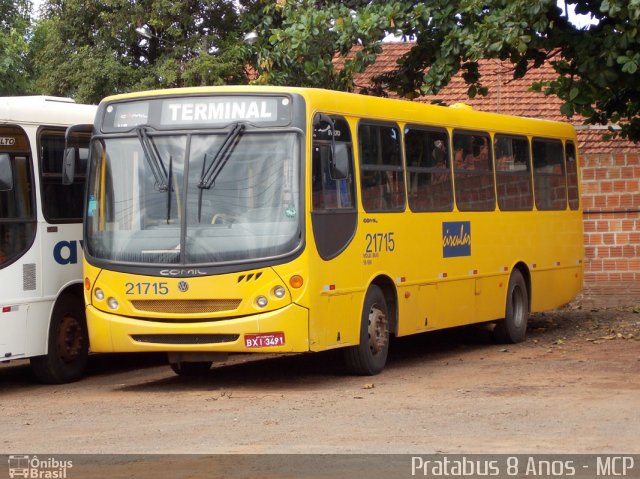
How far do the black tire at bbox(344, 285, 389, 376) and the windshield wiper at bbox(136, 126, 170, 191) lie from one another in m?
2.39

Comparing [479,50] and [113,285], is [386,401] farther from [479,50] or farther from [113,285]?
[479,50]

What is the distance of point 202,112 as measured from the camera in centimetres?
1335

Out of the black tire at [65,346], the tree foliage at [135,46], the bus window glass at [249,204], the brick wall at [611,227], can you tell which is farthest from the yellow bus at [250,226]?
the brick wall at [611,227]

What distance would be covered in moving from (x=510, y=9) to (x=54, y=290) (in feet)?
18.8

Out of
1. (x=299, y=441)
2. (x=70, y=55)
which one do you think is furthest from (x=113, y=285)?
(x=70, y=55)

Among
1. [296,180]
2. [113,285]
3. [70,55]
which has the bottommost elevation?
[113,285]

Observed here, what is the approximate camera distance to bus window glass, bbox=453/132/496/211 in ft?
54.5

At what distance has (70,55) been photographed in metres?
24.0

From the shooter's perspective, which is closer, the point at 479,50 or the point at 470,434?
the point at 470,434

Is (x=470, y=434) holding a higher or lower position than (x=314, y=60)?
lower

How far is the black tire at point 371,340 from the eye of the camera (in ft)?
45.8

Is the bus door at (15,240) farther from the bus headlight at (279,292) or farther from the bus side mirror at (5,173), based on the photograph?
the bus headlight at (279,292)

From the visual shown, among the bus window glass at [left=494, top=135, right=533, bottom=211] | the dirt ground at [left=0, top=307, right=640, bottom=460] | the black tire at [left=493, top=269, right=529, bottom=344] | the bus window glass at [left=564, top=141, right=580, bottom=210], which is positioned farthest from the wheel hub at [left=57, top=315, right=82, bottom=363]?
the bus window glass at [left=564, top=141, right=580, bottom=210]

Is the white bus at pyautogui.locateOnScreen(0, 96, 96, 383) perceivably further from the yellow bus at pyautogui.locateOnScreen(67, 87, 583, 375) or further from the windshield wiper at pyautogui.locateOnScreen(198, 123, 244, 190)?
the windshield wiper at pyautogui.locateOnScreen(198, 123, 244, 190)
